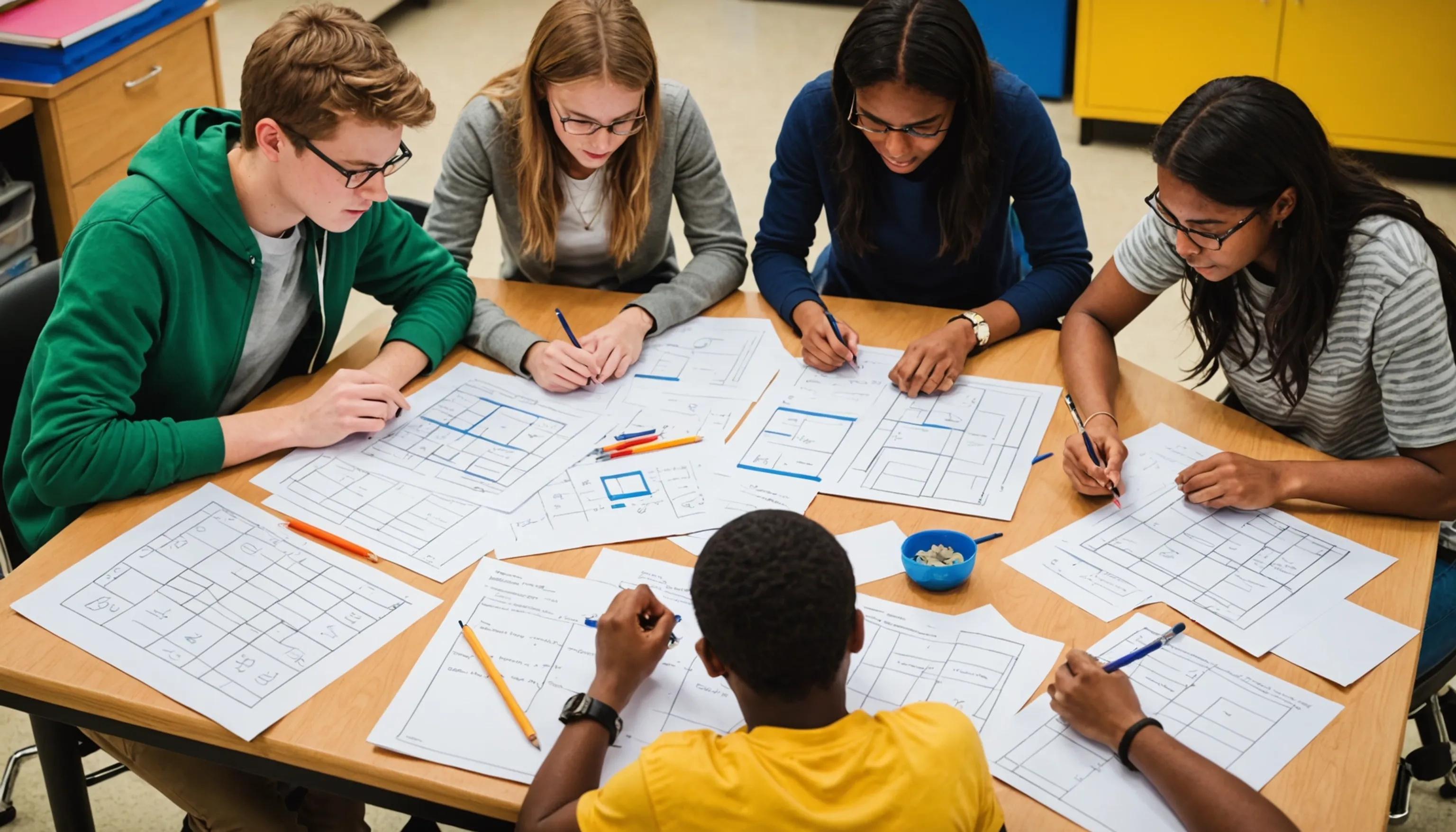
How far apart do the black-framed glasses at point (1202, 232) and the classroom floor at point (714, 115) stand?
1140 millimetres

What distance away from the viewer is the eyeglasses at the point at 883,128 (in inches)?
72.6

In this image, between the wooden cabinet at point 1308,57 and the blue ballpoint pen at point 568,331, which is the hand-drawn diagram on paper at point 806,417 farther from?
the wooden cabinet at point 1308,57

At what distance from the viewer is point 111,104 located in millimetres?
2982

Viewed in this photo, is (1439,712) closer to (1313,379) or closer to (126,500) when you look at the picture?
(1313,379)

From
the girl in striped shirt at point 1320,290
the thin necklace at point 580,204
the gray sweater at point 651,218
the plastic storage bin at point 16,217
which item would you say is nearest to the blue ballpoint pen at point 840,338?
the gray sweater at point 651,218

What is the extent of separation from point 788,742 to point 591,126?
3.78 ft

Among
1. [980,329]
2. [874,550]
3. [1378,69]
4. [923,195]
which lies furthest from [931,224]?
[1378,69]

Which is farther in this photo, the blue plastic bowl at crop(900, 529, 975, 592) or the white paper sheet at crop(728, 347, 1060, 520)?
the white paper sheet at crop(728, 347, 1060, 520)

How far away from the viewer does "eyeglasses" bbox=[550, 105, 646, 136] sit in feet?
6.31

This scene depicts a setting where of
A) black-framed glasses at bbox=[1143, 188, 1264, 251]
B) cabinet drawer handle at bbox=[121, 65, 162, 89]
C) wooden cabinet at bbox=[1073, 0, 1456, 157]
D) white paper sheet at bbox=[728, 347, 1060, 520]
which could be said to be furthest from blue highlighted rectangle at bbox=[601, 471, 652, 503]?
wooden cabinet at bbox=[1073, 0, 1456, 157]

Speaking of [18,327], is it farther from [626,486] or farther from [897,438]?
[897,438]

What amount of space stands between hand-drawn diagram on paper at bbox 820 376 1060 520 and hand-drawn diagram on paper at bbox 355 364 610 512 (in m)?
0.37

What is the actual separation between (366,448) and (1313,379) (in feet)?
4.18

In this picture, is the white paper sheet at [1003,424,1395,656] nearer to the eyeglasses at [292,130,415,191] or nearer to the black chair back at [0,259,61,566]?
the eyeglasses at [292,130,415,191]
